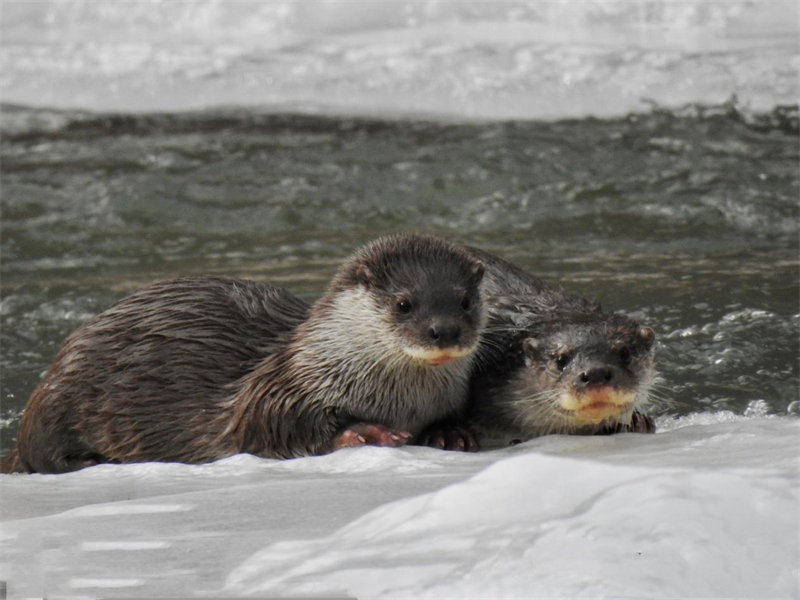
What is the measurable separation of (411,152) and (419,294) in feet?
13.0

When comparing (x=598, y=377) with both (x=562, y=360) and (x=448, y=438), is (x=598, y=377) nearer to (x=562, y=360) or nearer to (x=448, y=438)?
(x=562, y=360)

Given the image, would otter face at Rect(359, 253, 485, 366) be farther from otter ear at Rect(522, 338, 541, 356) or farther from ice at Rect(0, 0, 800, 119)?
ice at Rect(0, 0, 800, 119)

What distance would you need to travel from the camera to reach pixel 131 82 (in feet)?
25.8

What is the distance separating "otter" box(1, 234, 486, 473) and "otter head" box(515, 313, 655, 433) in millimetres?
163

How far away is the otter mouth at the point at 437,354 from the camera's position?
2939 millimetres

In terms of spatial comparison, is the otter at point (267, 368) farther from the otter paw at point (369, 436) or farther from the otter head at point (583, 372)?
the otter head at point (583, 372)

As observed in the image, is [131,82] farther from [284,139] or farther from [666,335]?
Result: [666,335]

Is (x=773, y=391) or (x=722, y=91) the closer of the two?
(x=773, y=391)

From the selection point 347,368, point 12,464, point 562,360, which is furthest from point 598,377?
point 12,464

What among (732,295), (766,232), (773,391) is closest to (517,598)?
(773,391)

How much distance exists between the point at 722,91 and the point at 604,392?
4576mm

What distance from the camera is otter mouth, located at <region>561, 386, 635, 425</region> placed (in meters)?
2.98

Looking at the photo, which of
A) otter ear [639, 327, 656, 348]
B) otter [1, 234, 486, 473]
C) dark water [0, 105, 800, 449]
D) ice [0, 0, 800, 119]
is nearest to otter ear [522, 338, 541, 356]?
otter [1, 234, 486, 473]

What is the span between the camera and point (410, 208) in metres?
6.37
